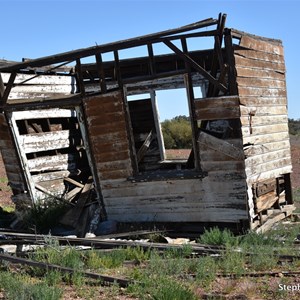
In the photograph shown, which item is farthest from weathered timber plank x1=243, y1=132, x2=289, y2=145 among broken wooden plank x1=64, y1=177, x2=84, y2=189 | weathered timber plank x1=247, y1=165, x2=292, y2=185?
broken wooden plank x1=64, y1=177, x2=84, y2=189

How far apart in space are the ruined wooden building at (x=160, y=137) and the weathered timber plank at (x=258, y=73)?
2 cm

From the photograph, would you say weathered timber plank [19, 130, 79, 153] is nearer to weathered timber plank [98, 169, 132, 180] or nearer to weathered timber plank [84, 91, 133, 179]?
weathered timber plank [84, 91, 133, 179]

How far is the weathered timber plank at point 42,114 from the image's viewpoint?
11.1 meters

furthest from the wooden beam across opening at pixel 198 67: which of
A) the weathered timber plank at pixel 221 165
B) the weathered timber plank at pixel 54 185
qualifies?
the weathered timber plank at pixel 54 185

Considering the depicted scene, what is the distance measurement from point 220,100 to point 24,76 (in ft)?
18.1

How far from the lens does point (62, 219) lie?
10617 mm

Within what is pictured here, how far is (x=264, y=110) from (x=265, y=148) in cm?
83

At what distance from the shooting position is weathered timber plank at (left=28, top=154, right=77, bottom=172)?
1131 centimetres

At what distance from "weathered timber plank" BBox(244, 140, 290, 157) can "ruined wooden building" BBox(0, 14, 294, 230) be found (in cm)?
2

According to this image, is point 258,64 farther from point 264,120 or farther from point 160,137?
point 160,137

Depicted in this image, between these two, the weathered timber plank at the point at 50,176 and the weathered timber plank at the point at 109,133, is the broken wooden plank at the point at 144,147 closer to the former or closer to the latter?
the weathered timber plank at the point at 109,133

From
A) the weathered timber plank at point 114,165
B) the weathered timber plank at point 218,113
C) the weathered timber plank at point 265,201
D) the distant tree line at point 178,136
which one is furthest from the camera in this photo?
the distant tree line at point 178,136

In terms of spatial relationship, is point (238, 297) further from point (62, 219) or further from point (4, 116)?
point (4, 116)

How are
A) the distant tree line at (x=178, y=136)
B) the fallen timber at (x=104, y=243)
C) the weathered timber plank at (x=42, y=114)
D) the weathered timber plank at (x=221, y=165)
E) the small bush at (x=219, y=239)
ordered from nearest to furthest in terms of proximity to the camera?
1. the fallen timber at (x=104, y=243)
2. the small bush at (x=219, y=239)
3. the weathered timber plank at (x=221, y=165)
4. the weathered timber plank at (x=42, y=114)
5. the distant tree line at (x=178, y=136)
